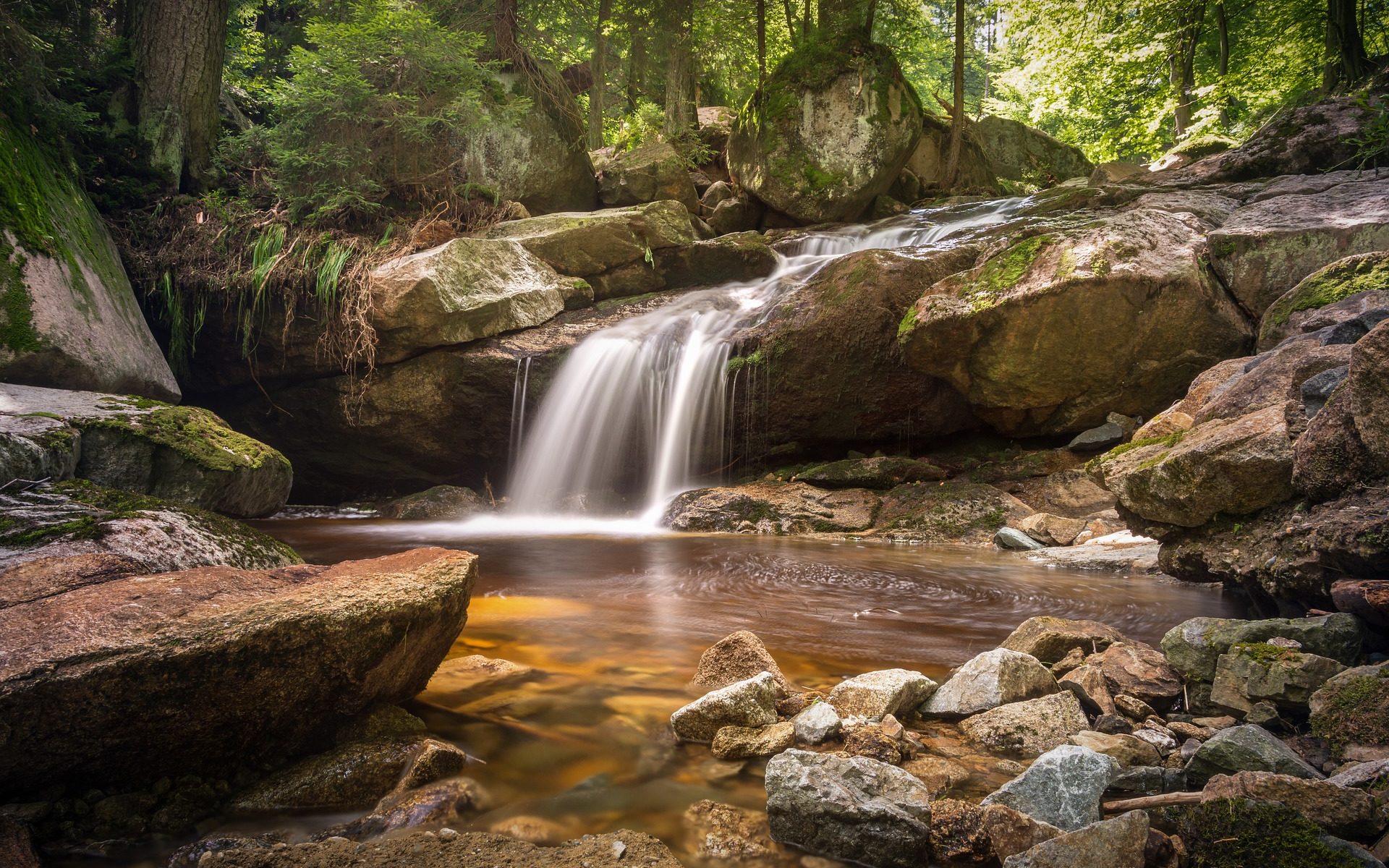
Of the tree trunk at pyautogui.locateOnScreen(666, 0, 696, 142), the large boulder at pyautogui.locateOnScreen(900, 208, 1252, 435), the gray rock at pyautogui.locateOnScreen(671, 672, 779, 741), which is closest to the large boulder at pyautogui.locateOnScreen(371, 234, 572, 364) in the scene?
the large boulder at pyautogui.locateOnScreen(900, 208, 1252, 435)

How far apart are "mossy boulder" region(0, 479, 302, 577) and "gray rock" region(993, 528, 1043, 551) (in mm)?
6330

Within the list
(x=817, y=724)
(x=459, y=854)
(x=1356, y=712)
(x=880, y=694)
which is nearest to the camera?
(x=459, y=854)

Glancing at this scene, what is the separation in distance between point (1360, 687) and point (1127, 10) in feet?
61.0

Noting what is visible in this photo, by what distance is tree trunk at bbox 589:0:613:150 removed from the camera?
54.2 feet

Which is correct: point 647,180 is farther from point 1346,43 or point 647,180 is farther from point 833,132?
point 1346,43

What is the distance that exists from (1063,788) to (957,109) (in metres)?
18.4

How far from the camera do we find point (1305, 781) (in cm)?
171

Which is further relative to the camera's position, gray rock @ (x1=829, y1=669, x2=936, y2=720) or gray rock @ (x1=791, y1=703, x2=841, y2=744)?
gray rock @ (x1=829, y1=669, x2=936, y2=720)

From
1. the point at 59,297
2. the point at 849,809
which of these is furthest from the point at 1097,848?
the point at 59,297

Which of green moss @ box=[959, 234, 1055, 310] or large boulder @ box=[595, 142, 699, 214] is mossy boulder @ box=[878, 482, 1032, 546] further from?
large boulder @ box=[595, 142, 699, 214]

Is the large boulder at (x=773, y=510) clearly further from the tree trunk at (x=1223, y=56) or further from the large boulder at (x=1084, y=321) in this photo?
the tree trunk at (x=1223, y=56)

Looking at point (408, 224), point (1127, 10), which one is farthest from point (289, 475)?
point (1127, 10)

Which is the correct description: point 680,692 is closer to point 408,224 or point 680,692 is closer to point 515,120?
point 408,224

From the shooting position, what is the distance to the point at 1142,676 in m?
2.88
